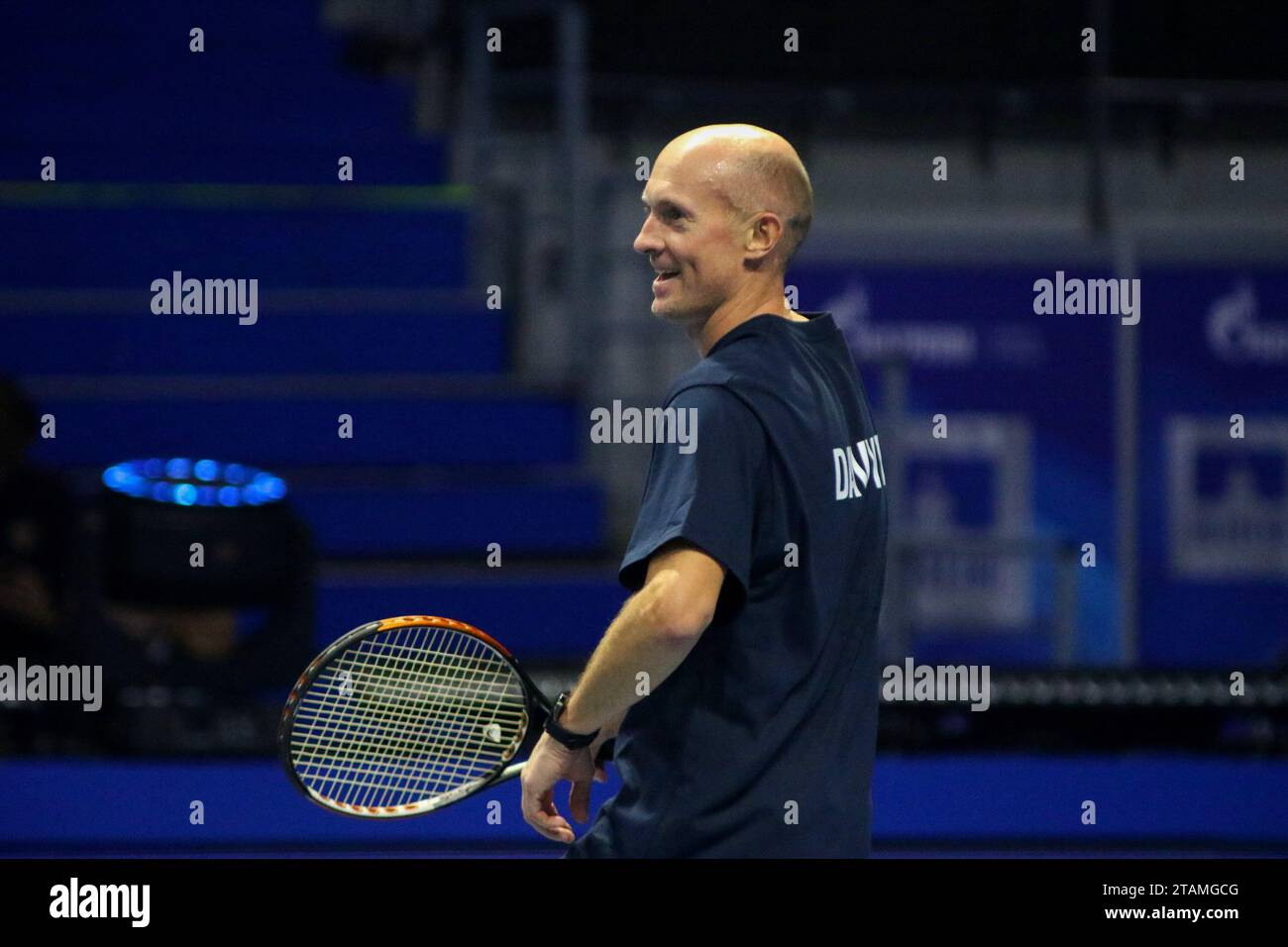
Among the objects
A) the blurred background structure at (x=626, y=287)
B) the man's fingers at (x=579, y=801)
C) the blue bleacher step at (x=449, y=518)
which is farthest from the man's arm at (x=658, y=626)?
the blue bleacher step at (x=449, y=518)

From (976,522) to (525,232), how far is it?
1.56 meters

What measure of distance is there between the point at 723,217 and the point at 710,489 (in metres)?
0.34

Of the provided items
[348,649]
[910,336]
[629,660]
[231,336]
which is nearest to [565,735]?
[629,660]

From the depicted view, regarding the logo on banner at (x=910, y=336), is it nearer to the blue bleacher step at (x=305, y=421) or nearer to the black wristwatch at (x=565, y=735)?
the blue bleacher step at (x=305, y=421)

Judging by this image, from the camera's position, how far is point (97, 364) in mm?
5348

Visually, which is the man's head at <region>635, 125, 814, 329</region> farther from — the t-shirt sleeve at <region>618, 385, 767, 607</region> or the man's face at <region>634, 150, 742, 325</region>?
the t-shirt sleeve at <region>618, 385, 767, 607</region>

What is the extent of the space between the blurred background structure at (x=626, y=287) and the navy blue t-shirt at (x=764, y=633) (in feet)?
8.30

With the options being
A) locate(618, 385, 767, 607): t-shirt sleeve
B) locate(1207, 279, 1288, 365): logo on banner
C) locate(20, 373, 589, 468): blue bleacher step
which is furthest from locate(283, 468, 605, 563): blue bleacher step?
locate(618, 385, 767, 607): t-shirt sleeve

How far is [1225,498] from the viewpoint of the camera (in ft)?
18.4

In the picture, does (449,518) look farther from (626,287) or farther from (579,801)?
(579,801)

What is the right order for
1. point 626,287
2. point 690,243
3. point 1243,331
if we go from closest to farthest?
1. point 690,243
2. point 626,287
3. point 1243,331

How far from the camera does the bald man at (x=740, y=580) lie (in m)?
1.92
